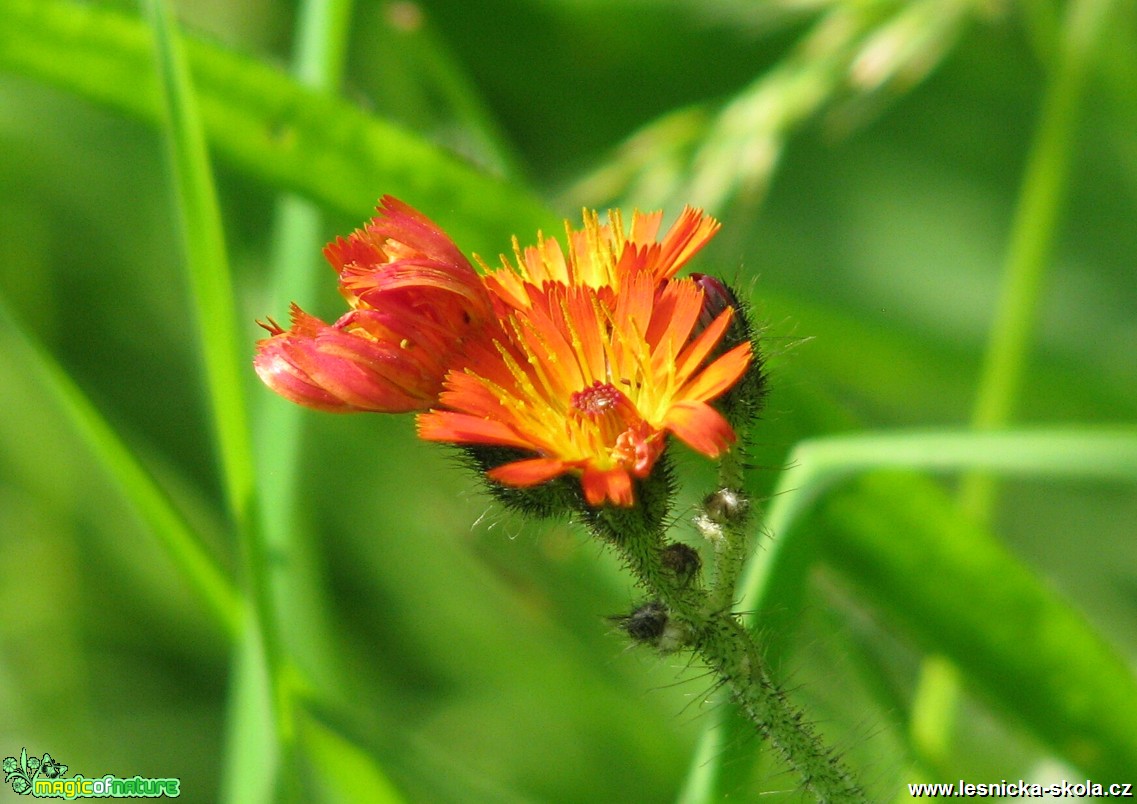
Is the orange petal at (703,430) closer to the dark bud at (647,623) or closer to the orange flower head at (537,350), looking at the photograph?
the orange flower head at (537,350)

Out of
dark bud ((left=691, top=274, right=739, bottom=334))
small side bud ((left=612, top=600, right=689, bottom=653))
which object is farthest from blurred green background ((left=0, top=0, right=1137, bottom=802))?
dark bud ((left=691, top=274, right=739, bottom=334))

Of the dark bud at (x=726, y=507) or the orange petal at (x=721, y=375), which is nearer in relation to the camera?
the orange petal at (x=721, y=375)

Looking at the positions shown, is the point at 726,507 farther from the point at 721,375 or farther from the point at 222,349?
the point at 222,349

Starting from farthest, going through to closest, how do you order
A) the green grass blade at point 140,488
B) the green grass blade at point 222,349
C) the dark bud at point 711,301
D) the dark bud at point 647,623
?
the green grass blade at point 140,488 < the green grass blade at point 222,349 < the dark bud at point 711,301 < the dark bud at point 647,623

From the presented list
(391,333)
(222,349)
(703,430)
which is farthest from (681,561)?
(222,349)

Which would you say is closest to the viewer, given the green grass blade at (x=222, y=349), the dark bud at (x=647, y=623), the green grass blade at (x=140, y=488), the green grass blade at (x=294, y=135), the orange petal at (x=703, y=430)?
the orange petal at (x=703, y=430)

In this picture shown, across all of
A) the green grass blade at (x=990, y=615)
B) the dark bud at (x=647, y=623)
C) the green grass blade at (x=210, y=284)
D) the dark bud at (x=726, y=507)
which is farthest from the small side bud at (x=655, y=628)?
the green grass blade at (x=210, y=284)

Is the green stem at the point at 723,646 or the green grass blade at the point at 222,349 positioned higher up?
the green grass blade at the point at 222,349
